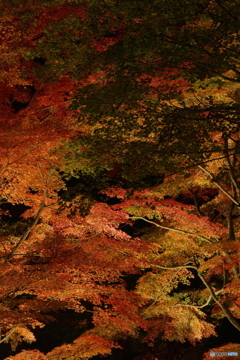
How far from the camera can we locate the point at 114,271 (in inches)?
368

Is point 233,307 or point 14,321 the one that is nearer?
point 14,321

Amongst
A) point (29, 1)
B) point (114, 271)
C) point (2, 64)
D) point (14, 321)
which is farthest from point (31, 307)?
point (29, 1)

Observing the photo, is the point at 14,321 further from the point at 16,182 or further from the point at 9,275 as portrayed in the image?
the point at 16,182

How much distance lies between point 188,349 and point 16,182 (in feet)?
32.5

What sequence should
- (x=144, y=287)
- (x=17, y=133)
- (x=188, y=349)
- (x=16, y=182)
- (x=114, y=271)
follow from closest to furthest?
(x=17, y=133) → (x=16, y=182) → (x=114, y=271) → (x=144, y=287) → (x=188, y=349)

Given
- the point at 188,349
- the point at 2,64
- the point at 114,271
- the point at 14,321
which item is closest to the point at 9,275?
the point at 14,321

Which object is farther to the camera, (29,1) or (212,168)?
(212,168)

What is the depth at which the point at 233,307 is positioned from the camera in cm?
938

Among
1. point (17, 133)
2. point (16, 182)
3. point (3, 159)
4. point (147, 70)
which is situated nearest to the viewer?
point (147, 70)

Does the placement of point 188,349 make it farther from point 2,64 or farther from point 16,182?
point 2,64

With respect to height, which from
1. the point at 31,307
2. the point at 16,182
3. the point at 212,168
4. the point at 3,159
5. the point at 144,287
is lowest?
the point at 144,287

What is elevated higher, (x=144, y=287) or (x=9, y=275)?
(x=9, y=275)

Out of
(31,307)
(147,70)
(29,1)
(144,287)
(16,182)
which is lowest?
(144,287)

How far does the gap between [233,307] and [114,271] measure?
111 inches
